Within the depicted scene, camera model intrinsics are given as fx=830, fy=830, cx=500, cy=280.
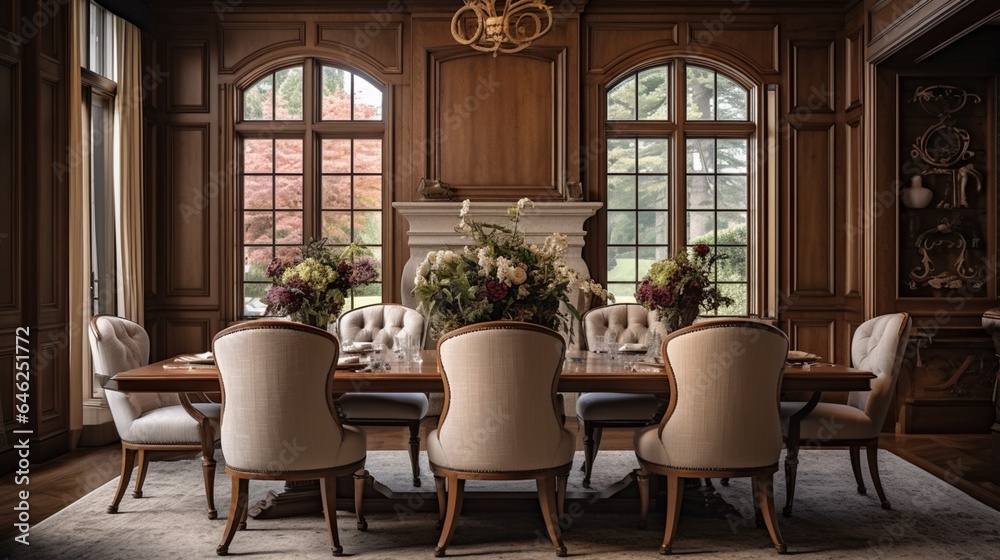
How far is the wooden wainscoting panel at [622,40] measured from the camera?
6.43m

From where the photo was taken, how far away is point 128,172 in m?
5.78

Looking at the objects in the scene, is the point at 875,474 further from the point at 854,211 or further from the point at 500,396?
the point at 854,211

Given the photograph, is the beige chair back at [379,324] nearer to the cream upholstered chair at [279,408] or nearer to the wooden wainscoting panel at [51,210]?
the cream upholstered chair at [279,408]

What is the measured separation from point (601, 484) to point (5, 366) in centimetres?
326

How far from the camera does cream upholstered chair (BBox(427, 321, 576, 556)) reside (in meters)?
2.97

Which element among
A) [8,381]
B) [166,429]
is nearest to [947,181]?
[166,429]

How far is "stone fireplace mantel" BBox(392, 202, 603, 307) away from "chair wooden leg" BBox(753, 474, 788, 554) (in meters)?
3.16

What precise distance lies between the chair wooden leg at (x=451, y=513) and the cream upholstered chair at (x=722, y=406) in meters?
0.79

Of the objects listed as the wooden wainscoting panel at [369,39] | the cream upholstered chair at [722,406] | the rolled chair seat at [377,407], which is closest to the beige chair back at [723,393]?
the cream upholstered chair at [722,406]

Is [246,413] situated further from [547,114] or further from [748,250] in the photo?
[748,250]

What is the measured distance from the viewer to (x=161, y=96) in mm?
6379

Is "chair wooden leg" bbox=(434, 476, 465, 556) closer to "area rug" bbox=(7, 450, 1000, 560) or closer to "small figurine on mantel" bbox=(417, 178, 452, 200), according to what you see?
"area rug" bbox=(7, 450, 1000, 560)

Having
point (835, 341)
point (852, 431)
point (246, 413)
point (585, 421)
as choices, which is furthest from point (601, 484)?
point (835, 341)

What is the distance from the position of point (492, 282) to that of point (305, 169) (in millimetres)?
3529
